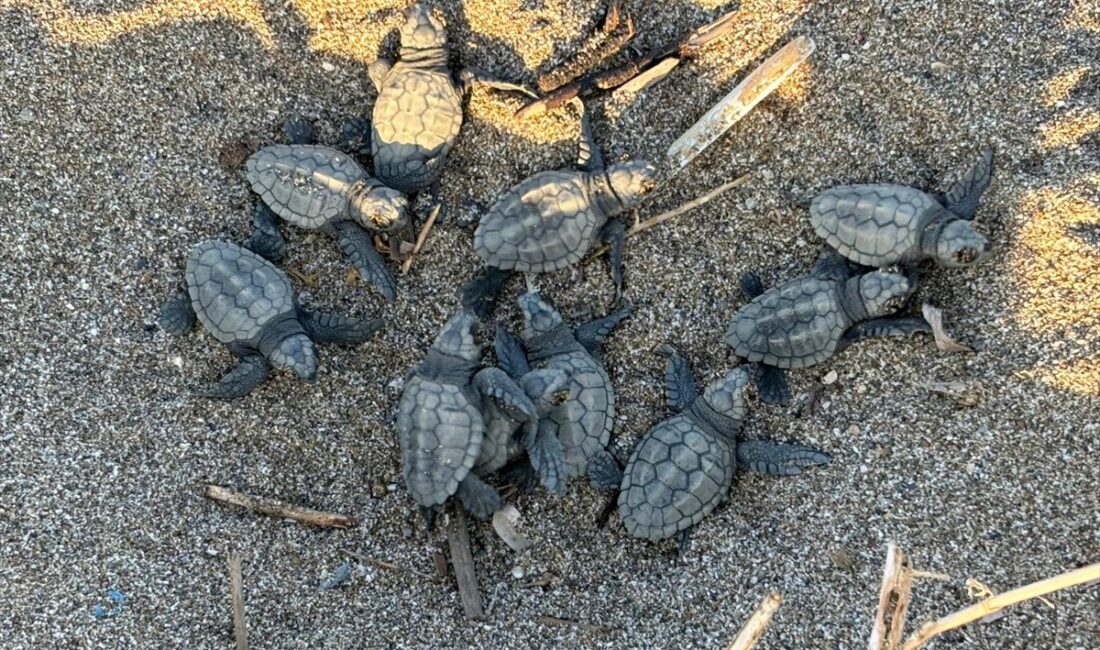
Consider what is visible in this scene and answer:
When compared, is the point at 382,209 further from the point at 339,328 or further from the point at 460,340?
the point at 460,340

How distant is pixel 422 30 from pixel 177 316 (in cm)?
189

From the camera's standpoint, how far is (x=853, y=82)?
391cm

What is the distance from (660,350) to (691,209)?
0.74m

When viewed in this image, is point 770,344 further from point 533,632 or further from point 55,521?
point 55,521

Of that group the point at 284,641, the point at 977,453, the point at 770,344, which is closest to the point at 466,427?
the point at 284,641

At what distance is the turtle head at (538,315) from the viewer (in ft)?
13.0

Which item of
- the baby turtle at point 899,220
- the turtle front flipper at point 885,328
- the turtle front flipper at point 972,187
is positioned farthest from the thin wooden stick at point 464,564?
the turtle front flipper at point 972,187

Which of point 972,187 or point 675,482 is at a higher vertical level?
point 972,187

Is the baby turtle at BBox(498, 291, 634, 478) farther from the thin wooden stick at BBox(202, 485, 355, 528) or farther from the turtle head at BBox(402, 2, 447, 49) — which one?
the turtle head at BBox(402, 2, 447, 49)

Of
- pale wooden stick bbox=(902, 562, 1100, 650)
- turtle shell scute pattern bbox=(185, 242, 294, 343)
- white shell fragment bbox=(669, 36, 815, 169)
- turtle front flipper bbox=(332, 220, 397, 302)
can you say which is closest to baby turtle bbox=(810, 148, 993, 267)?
white shell fragment bbox=(669, 36, 815, 169)

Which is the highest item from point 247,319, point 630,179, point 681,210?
point 630,179

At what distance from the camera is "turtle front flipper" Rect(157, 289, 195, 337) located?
3.95m

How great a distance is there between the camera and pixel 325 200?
13.2 feet

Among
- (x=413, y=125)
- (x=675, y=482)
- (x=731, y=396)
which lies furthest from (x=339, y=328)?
(x=731, y=396)
